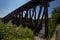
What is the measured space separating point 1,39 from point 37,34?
15.1 feet

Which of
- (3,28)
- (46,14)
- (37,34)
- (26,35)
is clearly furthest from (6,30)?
(37,34)

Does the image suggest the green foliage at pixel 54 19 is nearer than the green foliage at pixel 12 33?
No

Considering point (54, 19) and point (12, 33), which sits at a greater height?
point (54, 19)

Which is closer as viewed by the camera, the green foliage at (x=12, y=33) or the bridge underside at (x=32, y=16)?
the green foliage at (x=12, y=33)

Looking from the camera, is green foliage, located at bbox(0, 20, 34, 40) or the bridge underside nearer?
green foliage, located at bbox(0, 20, 34, 40)

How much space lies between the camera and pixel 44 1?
9836 mm

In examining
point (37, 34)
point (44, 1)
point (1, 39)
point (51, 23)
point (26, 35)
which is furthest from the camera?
point (37, 34)

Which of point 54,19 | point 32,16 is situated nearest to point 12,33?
point 54,19

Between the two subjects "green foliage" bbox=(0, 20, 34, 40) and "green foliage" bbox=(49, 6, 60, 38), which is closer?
"green foliage" bbox=(0, 20, 34, 40)

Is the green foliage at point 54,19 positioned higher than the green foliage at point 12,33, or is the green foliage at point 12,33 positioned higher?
the green foliage at point 54,19

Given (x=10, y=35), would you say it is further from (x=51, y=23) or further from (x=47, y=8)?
(x=47, y=8)

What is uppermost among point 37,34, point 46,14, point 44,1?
point 44,1

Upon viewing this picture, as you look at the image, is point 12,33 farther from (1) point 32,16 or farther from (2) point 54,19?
(1) point 32,16

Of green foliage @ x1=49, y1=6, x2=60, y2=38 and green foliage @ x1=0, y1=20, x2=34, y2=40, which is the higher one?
green foliage @ x1=49, y1=6, x2=60, y2=38
